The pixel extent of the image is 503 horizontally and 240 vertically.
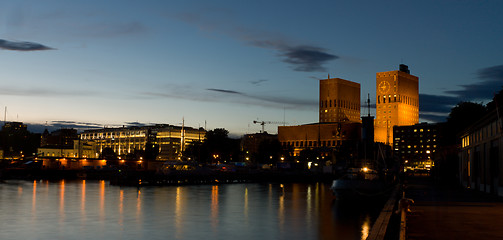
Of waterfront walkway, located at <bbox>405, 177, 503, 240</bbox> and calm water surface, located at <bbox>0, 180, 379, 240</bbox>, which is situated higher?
waterfront walkway, located at <bbox>405, 177, 503, 240</bbox>

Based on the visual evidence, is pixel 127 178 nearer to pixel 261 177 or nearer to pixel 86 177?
pixel 86 177

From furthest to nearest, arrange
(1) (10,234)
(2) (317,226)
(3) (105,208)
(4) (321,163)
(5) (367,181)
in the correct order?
(4) (321,163)
(5) (367,181)
(3) (105,208)
(2) (317,226)
(1) (10,234)

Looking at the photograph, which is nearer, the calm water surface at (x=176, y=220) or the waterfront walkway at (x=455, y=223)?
the waterfront walkway at (x=455, y=223)

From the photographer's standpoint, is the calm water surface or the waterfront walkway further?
the calm water surface

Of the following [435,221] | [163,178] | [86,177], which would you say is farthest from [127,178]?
[435,221]

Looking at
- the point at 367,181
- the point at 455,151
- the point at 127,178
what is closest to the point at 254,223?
the point at 367,181

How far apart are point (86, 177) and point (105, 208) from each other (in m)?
73.0

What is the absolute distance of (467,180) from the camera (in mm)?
71000

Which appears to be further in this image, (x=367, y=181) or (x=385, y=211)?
(x=367, y=181)

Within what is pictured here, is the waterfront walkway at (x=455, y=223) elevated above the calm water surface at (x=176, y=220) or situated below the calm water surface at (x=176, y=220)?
above

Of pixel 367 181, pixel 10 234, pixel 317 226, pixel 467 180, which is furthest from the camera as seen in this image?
pixel 467 180

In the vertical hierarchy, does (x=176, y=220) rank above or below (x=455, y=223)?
below

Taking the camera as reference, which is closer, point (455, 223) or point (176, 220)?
point (455, 223)

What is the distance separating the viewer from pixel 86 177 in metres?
111
